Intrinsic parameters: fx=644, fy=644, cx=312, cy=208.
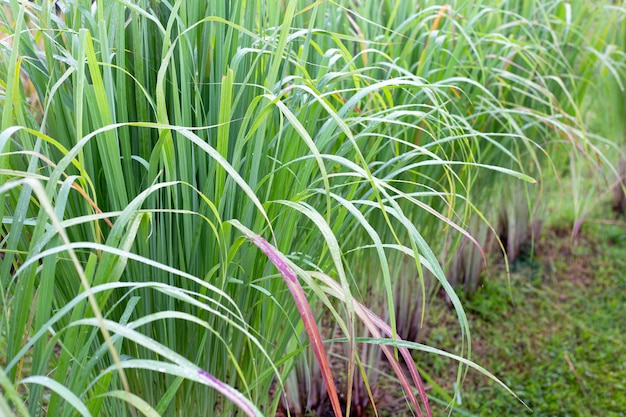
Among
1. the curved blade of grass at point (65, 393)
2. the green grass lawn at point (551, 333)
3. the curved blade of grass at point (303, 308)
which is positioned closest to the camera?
the curved blade of grass at point (65, 393)

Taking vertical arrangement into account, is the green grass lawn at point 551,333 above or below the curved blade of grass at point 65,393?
below

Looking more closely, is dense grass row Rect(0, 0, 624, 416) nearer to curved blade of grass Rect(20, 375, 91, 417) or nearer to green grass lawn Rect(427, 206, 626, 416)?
curved blade of grass Rect(20, 375, 91, 417)

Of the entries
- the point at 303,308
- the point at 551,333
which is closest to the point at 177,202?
the point at 303,308

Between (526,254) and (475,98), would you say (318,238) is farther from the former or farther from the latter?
(526,254)

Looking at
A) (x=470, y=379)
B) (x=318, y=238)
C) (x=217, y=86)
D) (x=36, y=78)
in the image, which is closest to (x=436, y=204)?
(x=470, y=379)

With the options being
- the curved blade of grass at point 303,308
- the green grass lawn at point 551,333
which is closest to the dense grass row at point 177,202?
the curved blade of grass at point 303,308

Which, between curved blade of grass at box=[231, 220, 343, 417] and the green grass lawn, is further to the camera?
the green grass lawn

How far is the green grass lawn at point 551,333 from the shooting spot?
1.57m

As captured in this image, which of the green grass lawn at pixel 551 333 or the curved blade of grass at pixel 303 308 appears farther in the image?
the green grass lawn at pixel 551 333

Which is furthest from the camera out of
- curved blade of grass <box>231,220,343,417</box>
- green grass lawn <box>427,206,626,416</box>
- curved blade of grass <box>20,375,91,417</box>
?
green grass lawn <box>427,206,626,416</box>

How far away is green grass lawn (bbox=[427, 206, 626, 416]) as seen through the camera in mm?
1568

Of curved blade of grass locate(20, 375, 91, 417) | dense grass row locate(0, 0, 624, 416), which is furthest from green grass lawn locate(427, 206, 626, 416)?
curved blade of grass locate(20, 375, 91, 417)

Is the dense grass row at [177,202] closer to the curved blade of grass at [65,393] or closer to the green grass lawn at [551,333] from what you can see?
the curved blade of grass at [65,393]

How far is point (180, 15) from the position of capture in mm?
875
